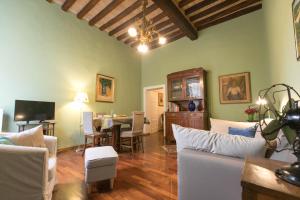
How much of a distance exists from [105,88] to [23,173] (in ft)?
13.4

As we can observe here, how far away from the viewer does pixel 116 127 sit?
3.87m

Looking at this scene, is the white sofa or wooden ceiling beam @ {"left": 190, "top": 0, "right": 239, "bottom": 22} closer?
the white sofa

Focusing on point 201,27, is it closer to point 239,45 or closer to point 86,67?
point 239,45

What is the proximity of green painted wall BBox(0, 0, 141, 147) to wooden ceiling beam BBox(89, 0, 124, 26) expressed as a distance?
249mm

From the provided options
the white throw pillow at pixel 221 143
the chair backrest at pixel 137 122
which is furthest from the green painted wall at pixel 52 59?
the white throw pillow at pixel 221 143

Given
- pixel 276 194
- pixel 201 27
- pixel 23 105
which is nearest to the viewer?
pixel 276 194

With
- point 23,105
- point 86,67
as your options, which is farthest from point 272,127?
point 86,67

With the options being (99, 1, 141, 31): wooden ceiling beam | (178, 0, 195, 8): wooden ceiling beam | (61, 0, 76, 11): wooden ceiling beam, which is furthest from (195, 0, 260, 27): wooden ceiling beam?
(61, 0, 76, 11): wooden ceiling beam

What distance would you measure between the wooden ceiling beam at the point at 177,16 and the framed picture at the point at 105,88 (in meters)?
2.68

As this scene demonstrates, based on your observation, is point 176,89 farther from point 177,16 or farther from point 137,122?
point 177,16

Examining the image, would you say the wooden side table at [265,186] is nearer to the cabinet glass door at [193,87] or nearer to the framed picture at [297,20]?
the framed picture at [297,20]

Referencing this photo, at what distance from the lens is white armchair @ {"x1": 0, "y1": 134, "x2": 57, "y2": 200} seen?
1233 millimetres

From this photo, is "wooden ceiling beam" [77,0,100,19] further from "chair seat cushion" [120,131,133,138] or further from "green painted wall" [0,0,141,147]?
"chair seat cushion" [120,131,133,138]

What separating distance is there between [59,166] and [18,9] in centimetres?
353
